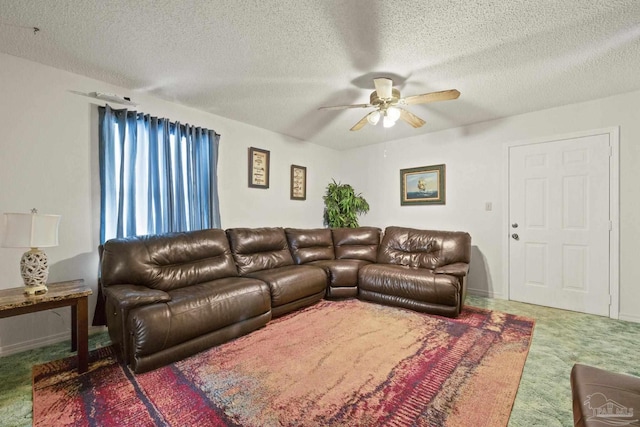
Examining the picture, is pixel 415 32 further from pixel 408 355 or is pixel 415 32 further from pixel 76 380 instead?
pixel 76 380

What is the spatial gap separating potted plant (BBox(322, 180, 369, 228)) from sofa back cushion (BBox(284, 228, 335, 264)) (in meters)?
0.74

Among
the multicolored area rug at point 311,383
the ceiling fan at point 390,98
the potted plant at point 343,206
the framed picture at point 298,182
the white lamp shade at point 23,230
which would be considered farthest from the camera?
the potted plant at point 343,206

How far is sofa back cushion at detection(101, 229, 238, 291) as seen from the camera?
7.95 feet

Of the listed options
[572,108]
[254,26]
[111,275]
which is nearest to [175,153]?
[111,275]

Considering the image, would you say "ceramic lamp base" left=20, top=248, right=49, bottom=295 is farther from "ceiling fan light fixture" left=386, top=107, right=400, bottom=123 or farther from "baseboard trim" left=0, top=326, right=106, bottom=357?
"ceiling fan light fixture" left=386, top=107, right=400, bottom=123

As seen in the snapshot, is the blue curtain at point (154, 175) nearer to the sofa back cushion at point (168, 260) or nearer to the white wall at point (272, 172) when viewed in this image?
the white wall at point (272, 172)

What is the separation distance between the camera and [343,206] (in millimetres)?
5082

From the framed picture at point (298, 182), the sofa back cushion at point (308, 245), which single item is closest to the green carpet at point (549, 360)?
the sofa back cushion at point (308, 245)

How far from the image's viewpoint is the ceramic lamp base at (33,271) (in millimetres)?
1983

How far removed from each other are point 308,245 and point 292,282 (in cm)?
113

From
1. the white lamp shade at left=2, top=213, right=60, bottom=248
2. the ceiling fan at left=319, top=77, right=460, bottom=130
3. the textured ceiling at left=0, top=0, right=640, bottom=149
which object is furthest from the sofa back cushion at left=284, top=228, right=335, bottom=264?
the white lamp shade at left=2, top=213, right=60, bottom=248

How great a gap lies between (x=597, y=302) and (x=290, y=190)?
411 cm

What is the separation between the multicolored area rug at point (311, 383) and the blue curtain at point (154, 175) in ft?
4.11

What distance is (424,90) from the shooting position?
9.57ft
